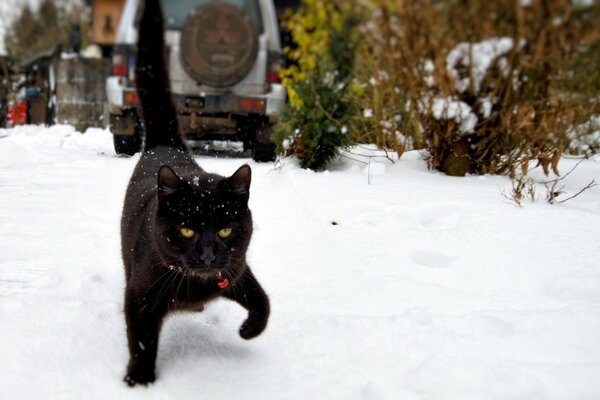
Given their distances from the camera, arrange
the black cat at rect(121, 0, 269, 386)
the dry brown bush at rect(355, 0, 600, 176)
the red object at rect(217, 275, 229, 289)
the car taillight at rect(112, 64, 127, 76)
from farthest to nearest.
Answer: the car taillight at rect(112, 64, 127, 76), the dry brown bush at rect(355, 0, 600, 176), the red object at rect(217, 275, 229, 289), the black cat at rect(121, 0, 269, 386)

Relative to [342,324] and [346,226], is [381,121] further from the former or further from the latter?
[342,324]

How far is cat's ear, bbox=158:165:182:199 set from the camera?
1.89 metres

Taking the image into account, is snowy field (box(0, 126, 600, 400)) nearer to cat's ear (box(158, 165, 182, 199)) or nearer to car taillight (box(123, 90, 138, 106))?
cat's ear (box(158, 165, 182, 199))

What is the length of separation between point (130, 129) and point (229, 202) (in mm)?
4699

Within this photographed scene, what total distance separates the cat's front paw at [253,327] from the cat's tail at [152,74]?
1306mm

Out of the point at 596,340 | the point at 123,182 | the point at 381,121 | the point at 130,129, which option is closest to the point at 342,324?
the point at 596,340

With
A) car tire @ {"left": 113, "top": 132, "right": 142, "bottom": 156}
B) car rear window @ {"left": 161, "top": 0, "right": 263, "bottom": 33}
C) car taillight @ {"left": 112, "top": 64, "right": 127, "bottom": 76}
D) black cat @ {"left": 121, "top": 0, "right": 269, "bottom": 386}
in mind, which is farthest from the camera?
car tire @ {"left": 113, "top": 132, "right": 142, "bottom": 156}

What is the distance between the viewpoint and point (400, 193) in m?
3.83

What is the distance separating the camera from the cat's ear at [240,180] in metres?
2.03

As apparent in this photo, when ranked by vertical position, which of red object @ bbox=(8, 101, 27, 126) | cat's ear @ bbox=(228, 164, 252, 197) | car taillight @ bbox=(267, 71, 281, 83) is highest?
car taillight @ bbox=(267, 71, 281, 83)

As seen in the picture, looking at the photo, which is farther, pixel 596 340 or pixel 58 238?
pixel 58 238

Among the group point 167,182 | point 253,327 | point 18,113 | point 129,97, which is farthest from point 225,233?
point 18,113

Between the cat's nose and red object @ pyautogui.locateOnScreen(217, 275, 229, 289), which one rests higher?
the cat's nose

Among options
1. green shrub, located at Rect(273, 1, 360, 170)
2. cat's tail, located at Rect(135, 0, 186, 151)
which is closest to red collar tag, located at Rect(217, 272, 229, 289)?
cat's tail, located at Rect(135, 0, 186, 151)
